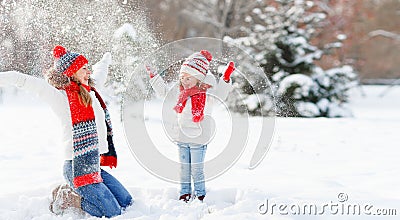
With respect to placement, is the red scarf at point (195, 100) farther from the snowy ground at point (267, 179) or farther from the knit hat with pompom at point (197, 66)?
the snowy ground at point (267, 179)

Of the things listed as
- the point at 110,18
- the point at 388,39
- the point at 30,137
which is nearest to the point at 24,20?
the point at 110,18

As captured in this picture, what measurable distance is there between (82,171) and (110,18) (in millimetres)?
3625

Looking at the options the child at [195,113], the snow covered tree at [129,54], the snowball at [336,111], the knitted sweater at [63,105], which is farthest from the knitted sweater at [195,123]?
the snowball at [336,111]

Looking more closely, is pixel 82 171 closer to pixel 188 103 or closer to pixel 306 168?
pixel 188 103

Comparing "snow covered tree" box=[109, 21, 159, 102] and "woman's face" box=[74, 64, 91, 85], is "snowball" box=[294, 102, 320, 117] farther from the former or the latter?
"woman's face" box=[74, 64, 91, 85]

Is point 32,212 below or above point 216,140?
below

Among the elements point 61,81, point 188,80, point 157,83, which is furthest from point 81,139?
point 188,80

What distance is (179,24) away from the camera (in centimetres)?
2314

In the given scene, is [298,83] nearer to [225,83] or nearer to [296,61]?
[296,61]

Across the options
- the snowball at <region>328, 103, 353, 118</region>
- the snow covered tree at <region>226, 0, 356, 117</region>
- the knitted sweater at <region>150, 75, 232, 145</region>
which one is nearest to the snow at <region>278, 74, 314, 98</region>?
the snow covered tree at <region>226, 0, 356, 117</region>

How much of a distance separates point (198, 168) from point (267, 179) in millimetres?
843

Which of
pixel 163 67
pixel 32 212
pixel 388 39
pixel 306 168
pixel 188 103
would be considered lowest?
pixel 32 212

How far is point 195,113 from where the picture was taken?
3441 mm

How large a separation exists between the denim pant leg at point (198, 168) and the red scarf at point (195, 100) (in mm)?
249
